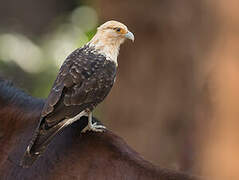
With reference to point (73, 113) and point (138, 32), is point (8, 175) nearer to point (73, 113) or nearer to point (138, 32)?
point (73, 113)

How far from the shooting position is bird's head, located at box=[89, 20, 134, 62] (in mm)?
3418

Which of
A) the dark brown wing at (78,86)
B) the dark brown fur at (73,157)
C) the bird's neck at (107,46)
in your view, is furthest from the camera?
the bird's neck at (107,46)

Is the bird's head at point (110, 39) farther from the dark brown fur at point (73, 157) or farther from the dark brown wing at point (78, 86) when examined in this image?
the dark brown fur at point (73, 157)

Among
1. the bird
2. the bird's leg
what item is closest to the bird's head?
the bird

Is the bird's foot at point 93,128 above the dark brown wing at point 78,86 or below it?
below

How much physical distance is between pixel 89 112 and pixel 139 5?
260cm

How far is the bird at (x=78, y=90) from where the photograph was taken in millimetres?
2793

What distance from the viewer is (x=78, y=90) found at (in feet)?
10.1

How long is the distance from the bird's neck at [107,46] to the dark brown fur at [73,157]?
1.69 ft

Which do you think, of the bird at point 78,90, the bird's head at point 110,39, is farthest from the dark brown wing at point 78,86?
the bird's head at point 110,39

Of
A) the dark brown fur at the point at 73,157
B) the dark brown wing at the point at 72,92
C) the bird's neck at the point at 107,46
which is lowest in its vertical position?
the dark brown fur at the point at 73,157

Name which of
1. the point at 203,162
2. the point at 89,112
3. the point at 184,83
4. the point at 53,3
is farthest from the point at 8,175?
the point at 53,3

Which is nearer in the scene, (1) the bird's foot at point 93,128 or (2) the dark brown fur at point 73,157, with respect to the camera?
(2) the dark brown fur at point 73,157

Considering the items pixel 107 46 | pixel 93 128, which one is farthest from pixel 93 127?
pixel 107 46
